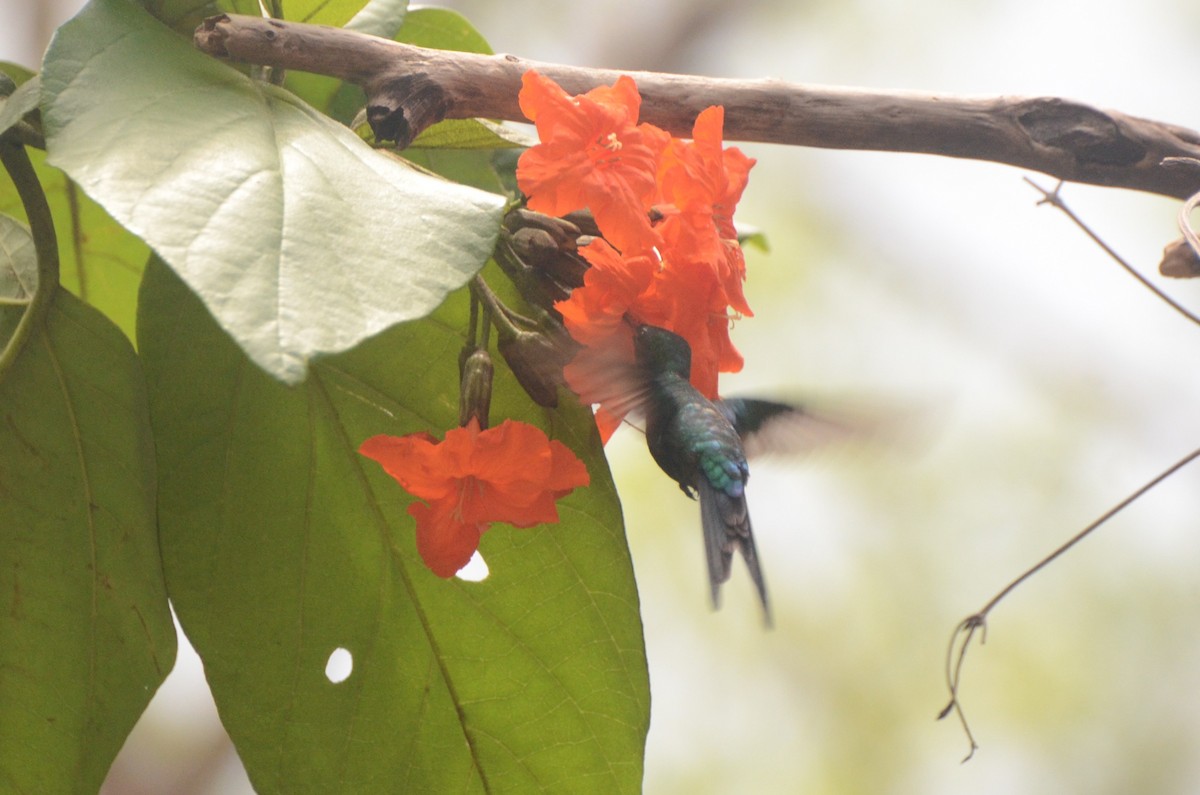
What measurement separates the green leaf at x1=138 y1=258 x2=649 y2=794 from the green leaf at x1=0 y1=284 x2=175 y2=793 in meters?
0.04

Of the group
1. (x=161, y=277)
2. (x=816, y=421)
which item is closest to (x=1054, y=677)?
(x=816, y=421)

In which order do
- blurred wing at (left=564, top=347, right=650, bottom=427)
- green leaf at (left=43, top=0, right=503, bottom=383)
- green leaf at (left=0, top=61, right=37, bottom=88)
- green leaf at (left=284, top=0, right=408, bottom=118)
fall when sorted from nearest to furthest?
green leaf at (left=43, top=0, right=503, bottom=383), blurred wing at (left=564, top=347, right=650, bottom=427), green leaf at (left=0, top=61, right=37, bottom=88), green leaf at (left=284, top=0, right=408, bottom=118)

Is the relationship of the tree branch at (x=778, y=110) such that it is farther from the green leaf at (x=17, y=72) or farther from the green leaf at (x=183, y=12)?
the green leaf at (x=17, y=72)

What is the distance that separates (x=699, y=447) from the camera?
34.2 inches

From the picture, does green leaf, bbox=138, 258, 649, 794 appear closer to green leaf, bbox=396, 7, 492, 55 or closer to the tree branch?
the tree branch

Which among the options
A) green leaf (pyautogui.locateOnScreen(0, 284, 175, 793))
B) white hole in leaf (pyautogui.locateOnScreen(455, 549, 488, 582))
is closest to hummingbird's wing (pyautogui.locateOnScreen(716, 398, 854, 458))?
white hole in leaf (pyautogui.locateOnScreen(455, 549, 488, 582))

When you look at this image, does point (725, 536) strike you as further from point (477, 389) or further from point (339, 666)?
point (339, 666)

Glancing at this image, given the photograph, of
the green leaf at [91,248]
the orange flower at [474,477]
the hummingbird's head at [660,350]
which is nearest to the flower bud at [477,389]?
the orange flower at [474,477]

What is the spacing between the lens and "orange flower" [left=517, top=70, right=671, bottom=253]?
0.77 meters

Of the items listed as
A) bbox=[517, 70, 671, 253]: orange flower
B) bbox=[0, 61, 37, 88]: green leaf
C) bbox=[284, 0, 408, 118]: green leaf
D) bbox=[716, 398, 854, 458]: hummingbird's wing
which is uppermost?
bbox=[517, 70, 671, 253]: orange flower

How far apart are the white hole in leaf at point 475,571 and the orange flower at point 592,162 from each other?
0.28 meters

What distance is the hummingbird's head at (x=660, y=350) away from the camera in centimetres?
81

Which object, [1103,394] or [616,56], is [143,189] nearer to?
[616,56]

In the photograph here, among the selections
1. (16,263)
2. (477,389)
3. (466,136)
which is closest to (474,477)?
(477,389)
